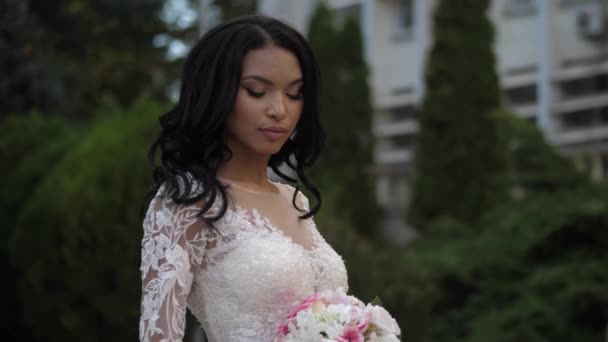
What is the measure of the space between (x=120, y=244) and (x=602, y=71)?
6.53 m

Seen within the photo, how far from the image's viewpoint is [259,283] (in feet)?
10.2

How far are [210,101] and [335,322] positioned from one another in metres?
0.64

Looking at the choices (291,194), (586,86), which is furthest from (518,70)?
(291,194)

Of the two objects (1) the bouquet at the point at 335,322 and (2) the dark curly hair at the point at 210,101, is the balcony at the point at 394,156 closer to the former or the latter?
(2) the dark curly hair at the point at 210,101

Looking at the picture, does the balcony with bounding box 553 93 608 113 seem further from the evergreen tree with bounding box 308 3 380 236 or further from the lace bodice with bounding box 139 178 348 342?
the lace bodice with bounding box 139 178 348 342

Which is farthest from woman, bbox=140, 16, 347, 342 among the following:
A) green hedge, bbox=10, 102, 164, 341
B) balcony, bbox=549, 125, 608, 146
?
balcony, bbox=549, 125, 608, 146

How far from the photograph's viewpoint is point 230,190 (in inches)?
126

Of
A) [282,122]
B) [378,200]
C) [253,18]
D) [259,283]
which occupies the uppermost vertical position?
[253,18]

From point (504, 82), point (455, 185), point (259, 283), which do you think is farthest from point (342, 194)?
point (259, 283)

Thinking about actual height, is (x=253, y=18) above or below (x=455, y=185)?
above

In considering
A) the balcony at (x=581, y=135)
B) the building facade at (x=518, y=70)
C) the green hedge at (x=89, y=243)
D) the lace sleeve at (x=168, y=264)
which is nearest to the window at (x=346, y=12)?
the building facade at (x=518, y=70)

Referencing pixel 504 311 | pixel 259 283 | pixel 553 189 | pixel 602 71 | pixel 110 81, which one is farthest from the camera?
pixel 110 81

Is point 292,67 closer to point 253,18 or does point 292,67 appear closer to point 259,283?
point 253,18

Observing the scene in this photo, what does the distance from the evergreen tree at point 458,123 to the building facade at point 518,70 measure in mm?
627
